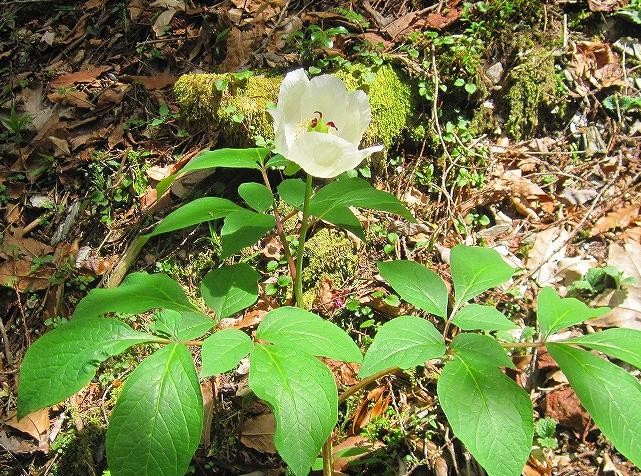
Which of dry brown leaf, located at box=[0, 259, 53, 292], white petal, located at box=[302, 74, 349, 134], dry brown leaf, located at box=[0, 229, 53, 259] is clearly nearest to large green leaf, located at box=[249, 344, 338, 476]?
white petal, located at box=[302, 74, 349, 134]

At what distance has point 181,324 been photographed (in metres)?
1.33

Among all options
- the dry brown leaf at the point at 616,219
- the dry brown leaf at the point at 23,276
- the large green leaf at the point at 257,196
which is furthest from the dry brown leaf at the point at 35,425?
the dry brown leaf at the point at 616,219

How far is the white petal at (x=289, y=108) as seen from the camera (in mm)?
1307

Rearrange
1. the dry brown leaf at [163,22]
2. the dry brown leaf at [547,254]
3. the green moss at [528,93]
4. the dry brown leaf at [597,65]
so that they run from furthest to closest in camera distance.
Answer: the dry brown leaf at [163,22], the dry brown leaf at [597,65], the green moss at [528,93], the dry brown leaf at [547,254]

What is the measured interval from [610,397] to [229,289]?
3.12 ft

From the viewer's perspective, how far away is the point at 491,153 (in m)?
2.87

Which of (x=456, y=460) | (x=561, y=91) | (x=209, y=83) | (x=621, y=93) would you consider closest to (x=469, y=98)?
(x=561, y=91)

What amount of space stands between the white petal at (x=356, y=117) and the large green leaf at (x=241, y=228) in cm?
31

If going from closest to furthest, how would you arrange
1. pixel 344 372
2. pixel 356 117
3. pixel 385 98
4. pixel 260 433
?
pixel 356 117 → pixel 260 433 → pixel 344 372 → pixel 385 98

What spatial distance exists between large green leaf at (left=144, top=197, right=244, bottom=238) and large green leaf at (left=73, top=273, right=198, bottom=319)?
0.14 metres

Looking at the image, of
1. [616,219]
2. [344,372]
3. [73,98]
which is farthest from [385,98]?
[73,98]

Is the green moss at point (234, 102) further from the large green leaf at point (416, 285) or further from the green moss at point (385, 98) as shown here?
the large green leaf at point (416, 285)

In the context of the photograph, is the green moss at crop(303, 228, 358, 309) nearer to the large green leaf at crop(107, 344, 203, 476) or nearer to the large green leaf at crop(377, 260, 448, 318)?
the large green leaf at crop(377, 260, 448, 318)

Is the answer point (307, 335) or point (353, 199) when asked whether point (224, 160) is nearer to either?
point (353, 199)
